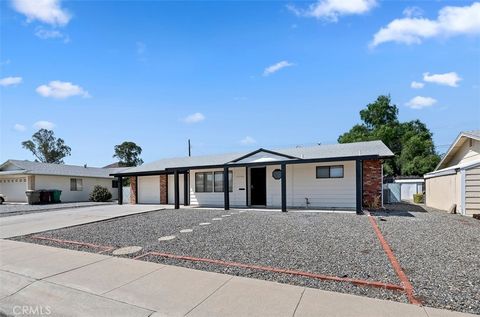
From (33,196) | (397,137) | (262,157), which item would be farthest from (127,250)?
(397,137)

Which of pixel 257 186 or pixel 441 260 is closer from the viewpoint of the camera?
pixel 441 260

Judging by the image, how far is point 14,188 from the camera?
27594mm

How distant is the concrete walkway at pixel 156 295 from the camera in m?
3.92

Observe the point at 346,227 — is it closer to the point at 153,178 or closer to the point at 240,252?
the point at 240,252

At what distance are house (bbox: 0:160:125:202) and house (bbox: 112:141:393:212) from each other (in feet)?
38.7

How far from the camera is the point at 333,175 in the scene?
1550 centimetres

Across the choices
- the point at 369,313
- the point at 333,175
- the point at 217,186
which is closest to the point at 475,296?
the point at 369,313

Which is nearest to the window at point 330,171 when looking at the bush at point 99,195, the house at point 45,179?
the bush at point 99,195

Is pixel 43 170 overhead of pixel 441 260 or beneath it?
overhead

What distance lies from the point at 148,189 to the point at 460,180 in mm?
18030

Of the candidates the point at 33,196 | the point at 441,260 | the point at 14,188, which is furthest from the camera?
the point at 14,188

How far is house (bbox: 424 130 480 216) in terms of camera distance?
42.0ft

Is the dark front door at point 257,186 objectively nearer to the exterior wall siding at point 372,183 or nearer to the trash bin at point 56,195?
the exterior wall siding at point 372,183

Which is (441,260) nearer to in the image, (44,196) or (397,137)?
(44,196)
